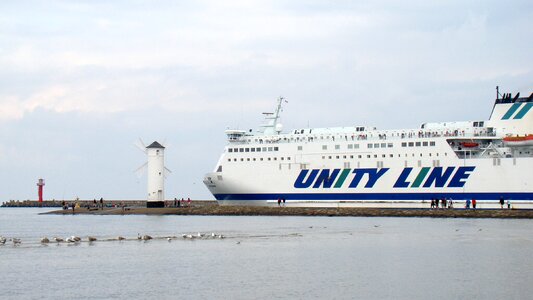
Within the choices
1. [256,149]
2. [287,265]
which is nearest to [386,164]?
[256,149]

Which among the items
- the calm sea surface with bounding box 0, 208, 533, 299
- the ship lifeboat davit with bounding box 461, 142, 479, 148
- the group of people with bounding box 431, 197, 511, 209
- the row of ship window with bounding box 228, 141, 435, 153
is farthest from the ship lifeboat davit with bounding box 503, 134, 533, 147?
the calm sea surface with bounding box 0, 208, 533, 299

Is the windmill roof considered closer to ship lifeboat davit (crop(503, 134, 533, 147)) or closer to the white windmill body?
the white windmill body

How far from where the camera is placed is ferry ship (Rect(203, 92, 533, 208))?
56.1 metres

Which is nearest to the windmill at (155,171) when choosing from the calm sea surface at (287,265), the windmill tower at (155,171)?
the windmill tower at (155,171)

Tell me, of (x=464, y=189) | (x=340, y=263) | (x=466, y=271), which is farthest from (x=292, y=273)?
(x=464, y=189)

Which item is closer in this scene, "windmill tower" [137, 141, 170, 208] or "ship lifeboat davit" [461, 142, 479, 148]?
"ship lifeboat davit" [461, 142, 479, 148]

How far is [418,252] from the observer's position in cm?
3192

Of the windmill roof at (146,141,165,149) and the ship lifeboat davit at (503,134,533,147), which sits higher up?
the windmill roof at (146,141,165,149)

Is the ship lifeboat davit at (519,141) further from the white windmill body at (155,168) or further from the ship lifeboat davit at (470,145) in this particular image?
the white windmill body at (155,168)

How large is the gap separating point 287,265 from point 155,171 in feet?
125

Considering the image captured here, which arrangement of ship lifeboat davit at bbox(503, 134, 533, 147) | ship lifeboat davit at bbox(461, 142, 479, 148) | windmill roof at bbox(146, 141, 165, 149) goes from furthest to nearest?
1. windmill roof at bbox(146, 141, 165, 149)
2. ship lifeboat davit at bbox(461, 142, 479, 148)
3. ship lifeboat davit at bbox(503, 134, 533, 147)

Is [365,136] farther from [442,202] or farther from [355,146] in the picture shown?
[442,202]

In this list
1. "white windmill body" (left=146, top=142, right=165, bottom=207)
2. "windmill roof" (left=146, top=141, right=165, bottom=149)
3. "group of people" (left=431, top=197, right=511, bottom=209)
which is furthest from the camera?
"windmill roof" (left=146, top=141, right=165, bottom=149)

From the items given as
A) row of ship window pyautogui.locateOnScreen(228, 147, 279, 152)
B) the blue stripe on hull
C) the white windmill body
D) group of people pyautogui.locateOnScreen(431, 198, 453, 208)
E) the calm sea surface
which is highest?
row of ship window pyautogui.locateOnScreen(228, 147, 279, 152)
